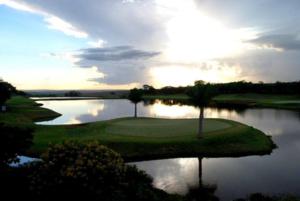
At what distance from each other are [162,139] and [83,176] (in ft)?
93.2

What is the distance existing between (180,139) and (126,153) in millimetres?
7407

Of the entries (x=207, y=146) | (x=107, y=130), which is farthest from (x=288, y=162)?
(x=107, y=130)

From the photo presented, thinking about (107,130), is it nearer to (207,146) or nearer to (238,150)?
(207,146)

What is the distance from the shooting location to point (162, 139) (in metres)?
40.7

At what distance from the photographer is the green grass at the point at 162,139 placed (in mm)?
37656

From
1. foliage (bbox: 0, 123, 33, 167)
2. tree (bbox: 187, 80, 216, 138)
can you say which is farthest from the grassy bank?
foliage (bbox: 0, 123, 33, 167)

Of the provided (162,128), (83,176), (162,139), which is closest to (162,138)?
(162,139)

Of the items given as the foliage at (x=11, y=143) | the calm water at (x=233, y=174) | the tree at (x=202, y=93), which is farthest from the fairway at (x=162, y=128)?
the foliage at (x=11, y=143)

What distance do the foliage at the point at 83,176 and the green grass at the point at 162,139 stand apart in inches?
732

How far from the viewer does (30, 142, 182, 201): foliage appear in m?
12.6

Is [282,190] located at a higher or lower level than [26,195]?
lower

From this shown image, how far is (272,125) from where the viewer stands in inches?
2643

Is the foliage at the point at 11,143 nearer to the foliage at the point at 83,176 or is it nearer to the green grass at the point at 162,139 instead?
the foliage at the point at 83,176

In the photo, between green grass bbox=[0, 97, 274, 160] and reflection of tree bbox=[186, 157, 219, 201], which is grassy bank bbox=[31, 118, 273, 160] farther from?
reflection of tree bbox=[186, 157, 219, 201]
